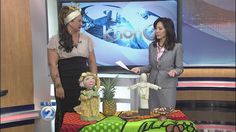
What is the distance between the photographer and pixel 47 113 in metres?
3.57

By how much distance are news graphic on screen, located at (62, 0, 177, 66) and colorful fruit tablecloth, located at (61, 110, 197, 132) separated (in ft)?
A: 5.95

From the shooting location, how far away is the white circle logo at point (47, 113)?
140 inches

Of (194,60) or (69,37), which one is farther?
(194,60)

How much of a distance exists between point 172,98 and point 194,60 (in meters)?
2.54

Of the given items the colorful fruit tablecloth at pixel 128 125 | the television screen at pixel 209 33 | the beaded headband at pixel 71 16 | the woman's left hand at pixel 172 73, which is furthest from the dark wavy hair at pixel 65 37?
the television screen at pixel 209 33

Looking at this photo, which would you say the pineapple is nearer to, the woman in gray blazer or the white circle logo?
the woman in gray blazer

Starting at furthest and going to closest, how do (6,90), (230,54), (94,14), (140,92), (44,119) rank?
(230,54), (94,14), (44,119), (6,90), (140,92)

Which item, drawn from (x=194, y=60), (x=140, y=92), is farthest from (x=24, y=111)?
(x=194, y=60)

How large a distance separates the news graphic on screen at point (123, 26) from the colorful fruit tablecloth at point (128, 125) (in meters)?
1.81

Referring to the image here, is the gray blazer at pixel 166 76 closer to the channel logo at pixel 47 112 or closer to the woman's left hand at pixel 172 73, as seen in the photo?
the woman's left hand at pixel 172 73

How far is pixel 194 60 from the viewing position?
613cm

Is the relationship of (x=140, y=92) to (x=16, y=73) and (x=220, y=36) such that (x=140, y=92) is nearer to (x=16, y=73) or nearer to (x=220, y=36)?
(x=16, y=73)

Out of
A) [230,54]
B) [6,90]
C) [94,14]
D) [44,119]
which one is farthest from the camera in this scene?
[230,54]

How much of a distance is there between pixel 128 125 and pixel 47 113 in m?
1.02
